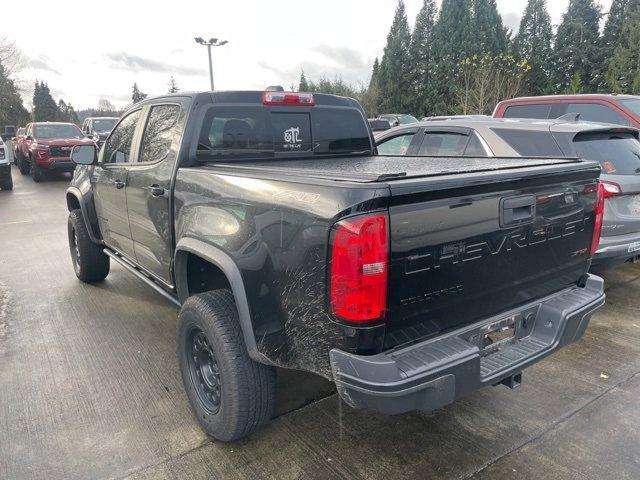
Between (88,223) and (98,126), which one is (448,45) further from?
(88,223)

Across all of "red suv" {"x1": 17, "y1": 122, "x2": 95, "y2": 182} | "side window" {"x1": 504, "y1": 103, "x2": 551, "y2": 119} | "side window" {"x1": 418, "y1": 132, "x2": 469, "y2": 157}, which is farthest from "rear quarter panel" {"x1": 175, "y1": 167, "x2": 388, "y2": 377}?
"red suv" {"x1": 17, "y1": 122, "x2": 95, "y2": 182}

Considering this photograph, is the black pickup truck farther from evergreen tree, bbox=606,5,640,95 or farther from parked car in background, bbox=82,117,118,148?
evergreen tree, bbox=606,5,640,95

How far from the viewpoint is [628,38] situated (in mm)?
33656

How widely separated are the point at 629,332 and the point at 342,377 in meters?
3.23

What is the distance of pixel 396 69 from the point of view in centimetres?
4562

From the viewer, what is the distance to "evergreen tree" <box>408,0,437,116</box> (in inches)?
1724

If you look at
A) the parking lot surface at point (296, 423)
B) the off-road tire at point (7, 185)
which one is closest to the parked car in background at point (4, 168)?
the off-road tire at point (7, 185)

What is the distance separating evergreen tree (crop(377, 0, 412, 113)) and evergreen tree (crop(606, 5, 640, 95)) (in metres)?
16.1

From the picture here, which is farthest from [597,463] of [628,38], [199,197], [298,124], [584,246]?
[628,38]

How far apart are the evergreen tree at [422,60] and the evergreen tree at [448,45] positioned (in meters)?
0.75

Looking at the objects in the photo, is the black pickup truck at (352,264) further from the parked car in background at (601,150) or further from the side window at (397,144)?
the side window at (397,144)

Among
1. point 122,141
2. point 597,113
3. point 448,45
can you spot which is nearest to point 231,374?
point 122,141

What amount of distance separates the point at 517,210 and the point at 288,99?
1.94 meters

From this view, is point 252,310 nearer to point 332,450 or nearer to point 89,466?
point 332,450
